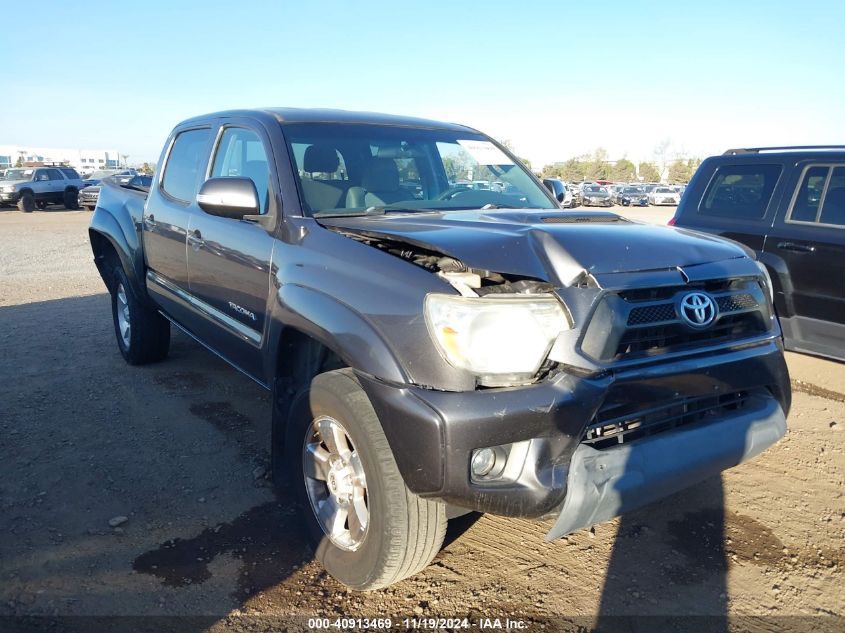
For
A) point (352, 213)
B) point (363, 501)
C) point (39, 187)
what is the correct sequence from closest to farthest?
1. point (363, 501)
2. point (352, 213)
3. point (39, 187)

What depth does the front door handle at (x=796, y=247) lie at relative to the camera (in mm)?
4934

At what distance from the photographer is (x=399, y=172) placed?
356cm

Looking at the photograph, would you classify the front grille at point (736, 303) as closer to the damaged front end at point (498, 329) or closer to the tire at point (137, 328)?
the damaged front end at point (498, 329)

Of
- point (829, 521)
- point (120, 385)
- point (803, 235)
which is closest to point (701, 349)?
point (829, 521)

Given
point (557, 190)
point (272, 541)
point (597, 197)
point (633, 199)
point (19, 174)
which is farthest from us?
point (633, 199)

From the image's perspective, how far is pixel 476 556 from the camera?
2879mm

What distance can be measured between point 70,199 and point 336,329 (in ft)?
90.7

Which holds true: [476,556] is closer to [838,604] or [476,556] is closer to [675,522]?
[675,522]

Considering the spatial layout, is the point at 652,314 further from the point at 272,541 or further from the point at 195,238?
the point at 195,238

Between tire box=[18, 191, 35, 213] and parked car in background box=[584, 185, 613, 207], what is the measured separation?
92.4 feet

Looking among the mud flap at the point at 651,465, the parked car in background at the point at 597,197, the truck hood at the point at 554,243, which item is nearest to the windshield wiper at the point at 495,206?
the truck hood at the point at 554,243

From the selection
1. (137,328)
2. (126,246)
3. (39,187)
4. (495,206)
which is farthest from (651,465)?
(39,187)

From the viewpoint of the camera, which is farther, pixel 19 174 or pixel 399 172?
pixel 19 174

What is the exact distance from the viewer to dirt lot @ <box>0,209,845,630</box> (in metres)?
2.54
